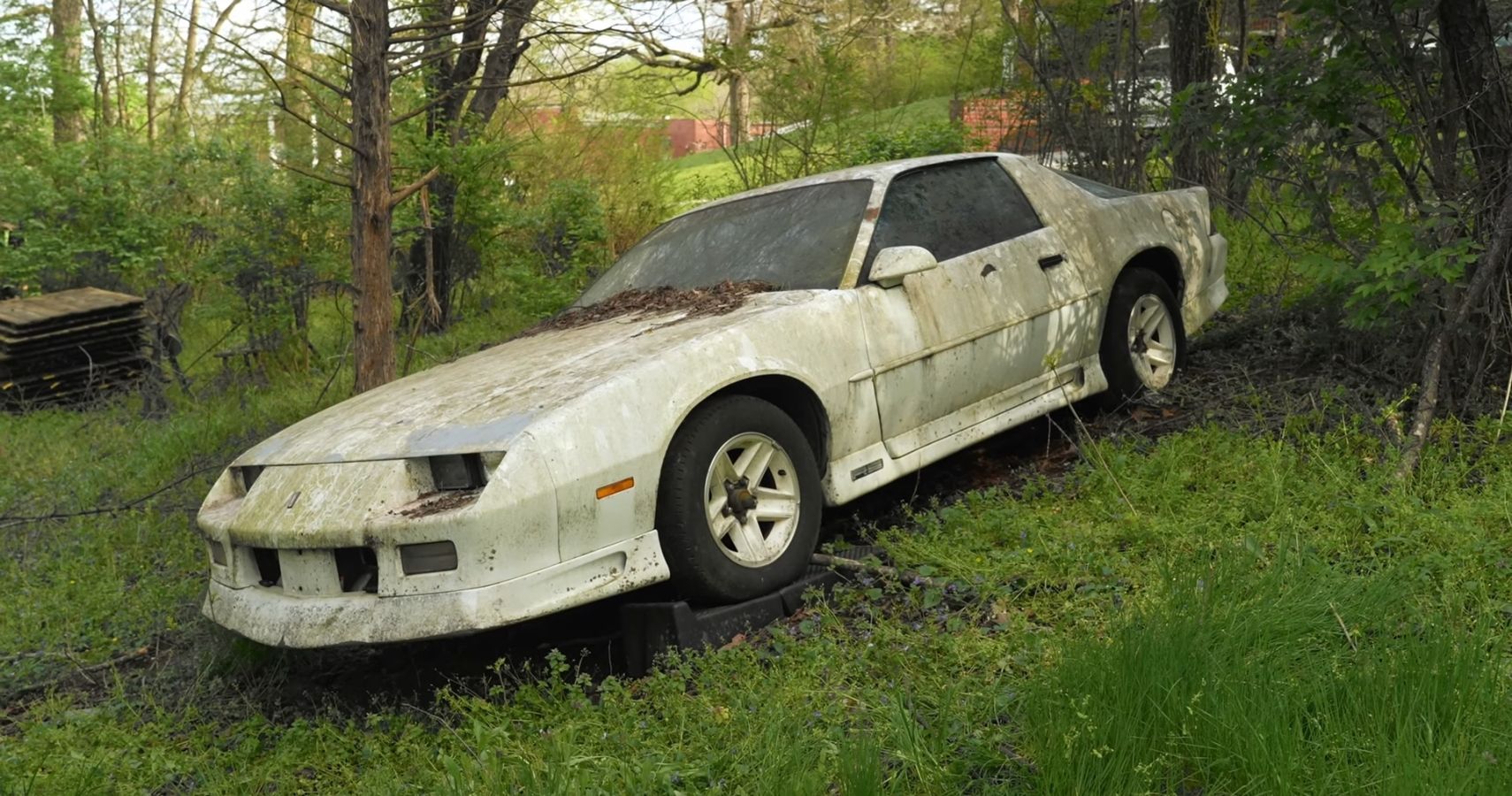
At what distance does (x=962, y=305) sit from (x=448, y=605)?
2.54 meters

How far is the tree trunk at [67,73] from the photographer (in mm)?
17000

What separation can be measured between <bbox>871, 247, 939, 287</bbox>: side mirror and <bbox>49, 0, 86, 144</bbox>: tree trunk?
14.9 metres

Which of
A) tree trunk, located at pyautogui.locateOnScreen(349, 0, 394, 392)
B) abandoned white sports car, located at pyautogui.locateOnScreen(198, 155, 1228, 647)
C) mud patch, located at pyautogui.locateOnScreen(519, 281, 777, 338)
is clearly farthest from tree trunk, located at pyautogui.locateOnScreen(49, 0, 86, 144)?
abandoned white sports car, located at pyautogui.locateOnScreen(198, 155, 1228, 647)

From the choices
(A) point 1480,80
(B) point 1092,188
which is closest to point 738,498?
(B) point 1092,188

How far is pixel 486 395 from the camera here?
4.16 m

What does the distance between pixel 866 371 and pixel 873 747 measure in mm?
2091

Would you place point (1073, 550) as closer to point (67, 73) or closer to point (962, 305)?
point (962, 305)

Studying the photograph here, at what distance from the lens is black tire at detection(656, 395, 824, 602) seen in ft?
13.0

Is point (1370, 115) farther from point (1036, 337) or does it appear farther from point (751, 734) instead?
point (751, 734)

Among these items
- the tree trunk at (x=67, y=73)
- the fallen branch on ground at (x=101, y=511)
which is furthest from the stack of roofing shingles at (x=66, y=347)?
the tree trunk at (x=67, y=73)

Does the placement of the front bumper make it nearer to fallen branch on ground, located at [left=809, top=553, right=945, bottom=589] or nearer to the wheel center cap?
the wheel center cap

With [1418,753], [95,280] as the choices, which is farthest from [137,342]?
[1418,753]

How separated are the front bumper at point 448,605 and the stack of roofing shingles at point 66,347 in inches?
308

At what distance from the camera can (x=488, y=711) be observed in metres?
3.81
